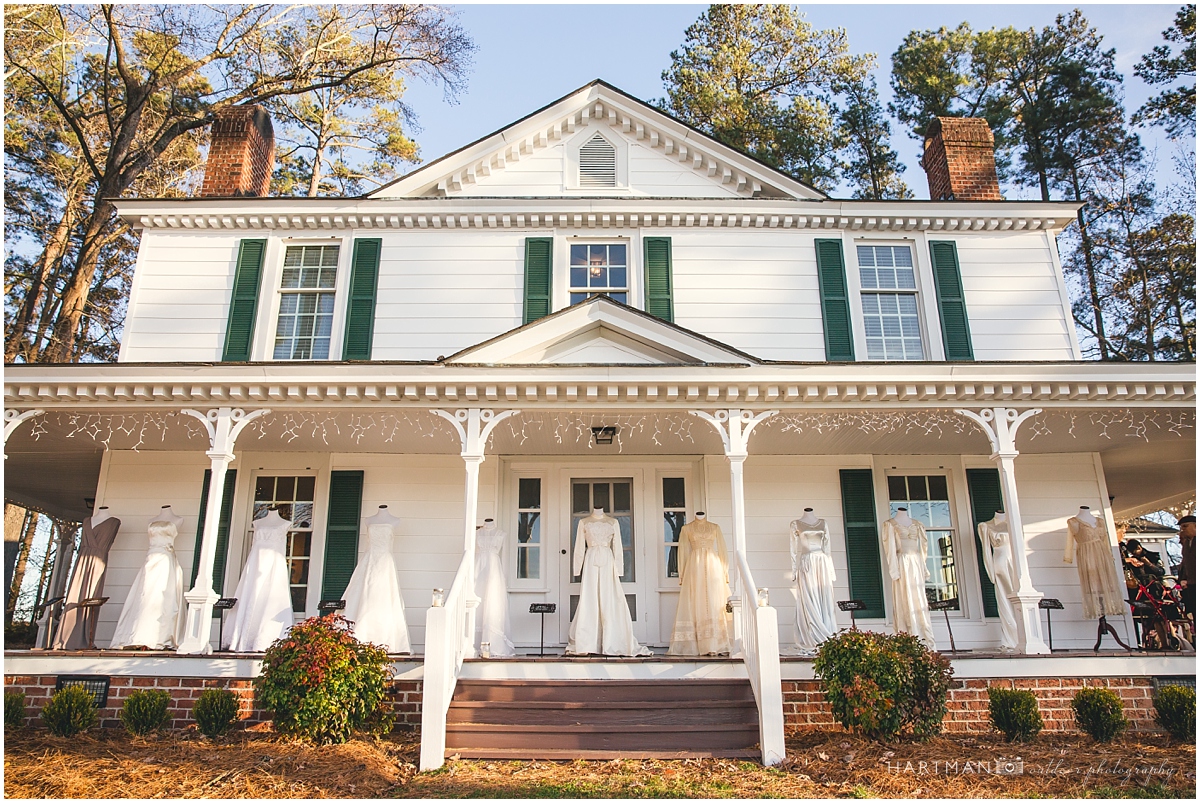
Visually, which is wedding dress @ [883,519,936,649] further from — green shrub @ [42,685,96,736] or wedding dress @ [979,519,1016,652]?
green shrub @ [42,685,96,736]

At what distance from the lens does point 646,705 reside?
22.1 ft

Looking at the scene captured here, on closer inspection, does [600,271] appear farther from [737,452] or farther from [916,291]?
[916,291]

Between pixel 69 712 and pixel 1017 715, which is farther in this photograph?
pixel 69 712

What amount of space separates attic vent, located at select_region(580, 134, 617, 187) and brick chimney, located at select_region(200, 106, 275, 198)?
464 centimetres

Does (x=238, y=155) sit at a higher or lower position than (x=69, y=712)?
higher

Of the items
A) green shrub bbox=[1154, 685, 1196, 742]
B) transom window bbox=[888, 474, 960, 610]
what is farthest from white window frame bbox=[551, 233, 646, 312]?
green shrub bbox=[1154, 685, 1196, 742]

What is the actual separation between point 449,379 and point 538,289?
2.79 metres

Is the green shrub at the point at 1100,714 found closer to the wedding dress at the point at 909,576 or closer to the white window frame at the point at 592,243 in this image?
the wedding dress at the point at 909,576

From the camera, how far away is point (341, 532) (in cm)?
955

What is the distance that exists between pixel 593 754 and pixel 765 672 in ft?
4.75

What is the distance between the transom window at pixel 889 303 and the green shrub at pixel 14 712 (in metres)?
9.39

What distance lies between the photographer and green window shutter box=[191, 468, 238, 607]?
364 inches

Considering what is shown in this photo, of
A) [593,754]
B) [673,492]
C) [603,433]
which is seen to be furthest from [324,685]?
[673,492]

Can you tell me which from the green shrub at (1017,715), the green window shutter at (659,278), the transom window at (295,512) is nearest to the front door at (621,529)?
the green window shutter at (659,278)
